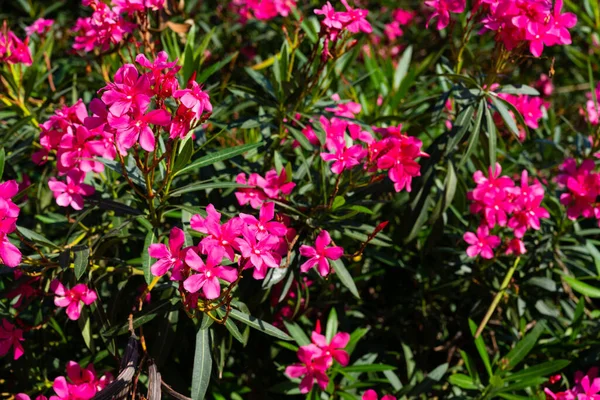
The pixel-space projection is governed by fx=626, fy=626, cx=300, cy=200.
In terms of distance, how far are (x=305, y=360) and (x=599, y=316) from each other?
3.62 ft

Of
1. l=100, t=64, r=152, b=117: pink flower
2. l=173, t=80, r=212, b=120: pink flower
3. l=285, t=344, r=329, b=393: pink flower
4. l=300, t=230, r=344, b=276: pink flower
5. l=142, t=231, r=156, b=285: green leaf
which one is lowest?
l=285, t=344, r=329, b=393: pink flower

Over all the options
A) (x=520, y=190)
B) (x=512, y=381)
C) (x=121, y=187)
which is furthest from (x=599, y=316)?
(x=121, y=187)

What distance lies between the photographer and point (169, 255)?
1.30 m

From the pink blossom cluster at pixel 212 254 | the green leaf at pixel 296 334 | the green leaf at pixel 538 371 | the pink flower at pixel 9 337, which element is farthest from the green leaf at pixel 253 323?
the green leaf at pixel 538 371

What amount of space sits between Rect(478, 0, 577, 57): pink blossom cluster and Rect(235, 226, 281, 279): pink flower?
34.5 inches

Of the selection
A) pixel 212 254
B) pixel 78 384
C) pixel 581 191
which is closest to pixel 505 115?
pixel 581 191

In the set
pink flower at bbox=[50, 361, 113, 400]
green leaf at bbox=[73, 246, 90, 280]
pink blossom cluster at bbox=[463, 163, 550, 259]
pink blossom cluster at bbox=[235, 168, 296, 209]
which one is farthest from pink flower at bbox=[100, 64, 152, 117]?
pink blossom cluster at bbox=[463, 163, 550, 259]

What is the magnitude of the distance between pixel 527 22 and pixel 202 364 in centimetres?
119

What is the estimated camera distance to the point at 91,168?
1562mm

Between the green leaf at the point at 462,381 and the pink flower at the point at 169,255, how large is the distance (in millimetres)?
979

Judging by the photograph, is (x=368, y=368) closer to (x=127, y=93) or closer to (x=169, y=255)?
(x=169, y=255)

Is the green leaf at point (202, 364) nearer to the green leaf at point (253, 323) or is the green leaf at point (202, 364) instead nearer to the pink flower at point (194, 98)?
the green leaf at point (253, 323)

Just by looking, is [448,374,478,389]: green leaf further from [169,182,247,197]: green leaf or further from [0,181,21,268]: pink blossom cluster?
[0,181,21,268]: pink blossom cluster

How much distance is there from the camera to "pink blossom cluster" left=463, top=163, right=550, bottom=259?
1.84 metres
